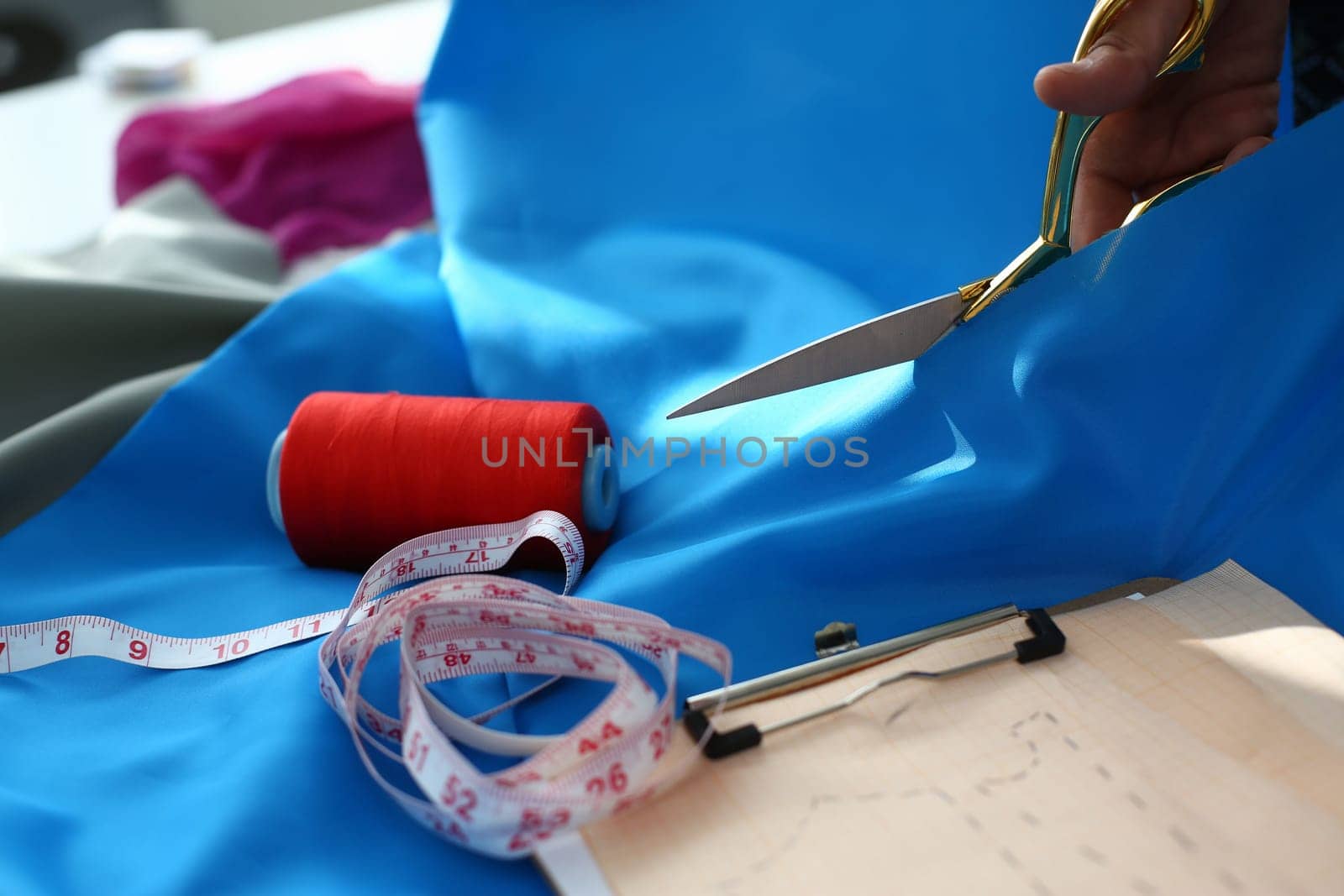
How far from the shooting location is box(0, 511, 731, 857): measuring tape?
2.10 ft

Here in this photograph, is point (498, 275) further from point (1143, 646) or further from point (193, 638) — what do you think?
point (1143, 646)

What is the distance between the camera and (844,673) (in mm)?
735

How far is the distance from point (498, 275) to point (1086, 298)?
0.68 metres

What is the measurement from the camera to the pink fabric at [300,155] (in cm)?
166

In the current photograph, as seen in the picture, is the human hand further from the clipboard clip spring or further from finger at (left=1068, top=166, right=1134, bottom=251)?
the clipboard clip spring

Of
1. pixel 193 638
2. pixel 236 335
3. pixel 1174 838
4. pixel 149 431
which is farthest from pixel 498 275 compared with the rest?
pixel 1174 838

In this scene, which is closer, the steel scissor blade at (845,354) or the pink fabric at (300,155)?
the steel scissor blade at (845,354)

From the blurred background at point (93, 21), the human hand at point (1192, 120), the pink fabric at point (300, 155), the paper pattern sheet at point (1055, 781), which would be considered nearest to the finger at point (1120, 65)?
the human hand at point (1192, 120)

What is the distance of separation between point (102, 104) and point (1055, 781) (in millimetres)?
2148

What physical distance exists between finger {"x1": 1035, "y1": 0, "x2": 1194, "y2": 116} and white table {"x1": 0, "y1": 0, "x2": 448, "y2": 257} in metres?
1.22

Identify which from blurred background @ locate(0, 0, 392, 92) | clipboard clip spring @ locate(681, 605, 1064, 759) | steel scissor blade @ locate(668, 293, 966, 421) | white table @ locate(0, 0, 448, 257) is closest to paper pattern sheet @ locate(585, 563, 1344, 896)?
clipboard clip spring @ locate(681, 605, 1064, 759)

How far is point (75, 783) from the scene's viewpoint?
72 centimetres

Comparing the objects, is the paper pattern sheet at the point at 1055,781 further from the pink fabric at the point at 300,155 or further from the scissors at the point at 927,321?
the pink fabric at the point at 300,155

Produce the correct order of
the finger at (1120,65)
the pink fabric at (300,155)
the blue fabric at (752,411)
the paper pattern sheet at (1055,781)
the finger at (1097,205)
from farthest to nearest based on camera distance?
the pink fabric at (300,155) → the finger at (1097,205) → the finger at (1120,65) → the blue fabric at (752,411) → the paper pattern sheet at (1055,781)
